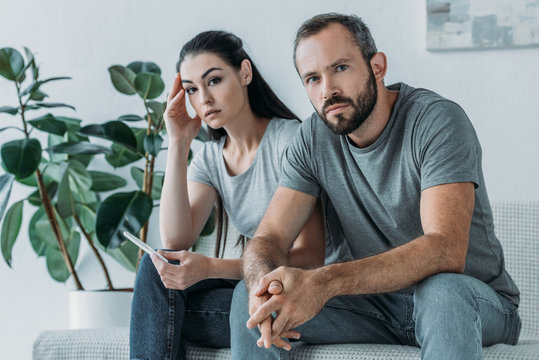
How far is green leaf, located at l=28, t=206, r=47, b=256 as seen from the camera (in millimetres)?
2344

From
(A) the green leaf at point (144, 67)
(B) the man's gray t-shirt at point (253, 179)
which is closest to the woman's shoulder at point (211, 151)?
(B) the man's gray t-shirt at point (253, 179)

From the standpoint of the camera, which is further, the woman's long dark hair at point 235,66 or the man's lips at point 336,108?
the woman's long dark hair at point 235,66

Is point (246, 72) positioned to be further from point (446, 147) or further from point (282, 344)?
point (282, 344)

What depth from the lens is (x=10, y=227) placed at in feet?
7.56

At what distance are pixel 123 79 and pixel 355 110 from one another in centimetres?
100

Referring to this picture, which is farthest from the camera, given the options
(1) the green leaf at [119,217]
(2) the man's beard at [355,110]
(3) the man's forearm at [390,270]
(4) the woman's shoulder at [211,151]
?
(1) the green leaf at [119,217]

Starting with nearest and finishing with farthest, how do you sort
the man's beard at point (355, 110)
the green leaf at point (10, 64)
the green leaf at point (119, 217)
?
the man's beard at point (355, 110)
the green leaf at point (119, 217)
the green leaf at point (10, 64)

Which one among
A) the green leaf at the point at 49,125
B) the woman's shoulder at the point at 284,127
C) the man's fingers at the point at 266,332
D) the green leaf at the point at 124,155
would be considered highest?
the woman's shoulder at the point at 284,127

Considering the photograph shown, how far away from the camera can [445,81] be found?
2135 mm

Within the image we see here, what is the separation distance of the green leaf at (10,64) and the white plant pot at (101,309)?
0.70 metres

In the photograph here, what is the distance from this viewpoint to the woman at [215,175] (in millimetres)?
1465

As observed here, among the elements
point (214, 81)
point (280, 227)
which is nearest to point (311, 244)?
point (280, 227)

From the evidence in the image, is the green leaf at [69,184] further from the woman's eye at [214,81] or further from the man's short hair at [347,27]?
the man's short hair at [347,27]

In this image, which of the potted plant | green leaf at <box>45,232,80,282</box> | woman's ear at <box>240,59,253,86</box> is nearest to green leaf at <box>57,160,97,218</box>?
the potted plant
